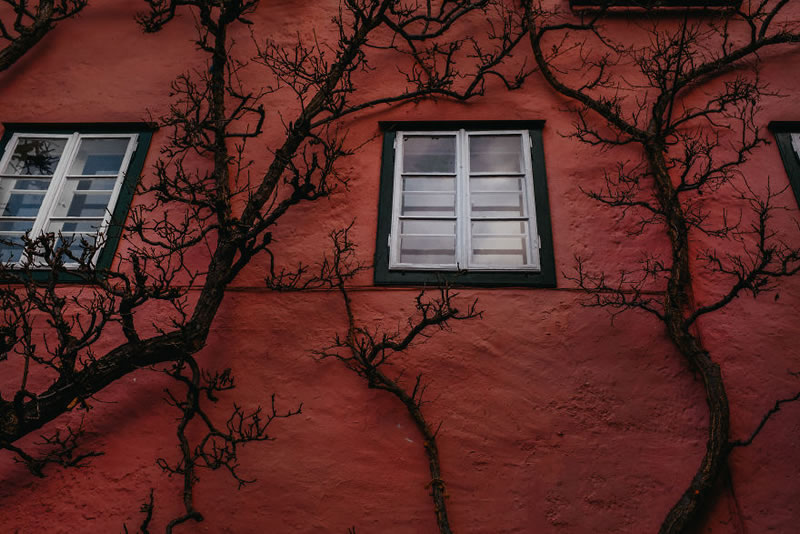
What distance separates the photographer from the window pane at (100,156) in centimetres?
518

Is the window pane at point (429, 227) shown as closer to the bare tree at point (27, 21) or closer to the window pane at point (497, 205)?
the window pane at point (497, 205)

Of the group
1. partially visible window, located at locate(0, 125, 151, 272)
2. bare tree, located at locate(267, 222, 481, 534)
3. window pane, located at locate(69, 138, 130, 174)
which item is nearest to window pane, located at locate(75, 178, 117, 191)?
partially visible window, located at locate(0, 125, 151, 272)

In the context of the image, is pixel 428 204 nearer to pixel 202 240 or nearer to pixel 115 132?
pixel 202 240

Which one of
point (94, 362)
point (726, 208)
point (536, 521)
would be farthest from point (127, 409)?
point (726, 208)

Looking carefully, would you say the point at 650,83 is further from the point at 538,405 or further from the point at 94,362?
the point at 94,362

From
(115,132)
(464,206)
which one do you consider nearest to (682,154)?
(464,206)

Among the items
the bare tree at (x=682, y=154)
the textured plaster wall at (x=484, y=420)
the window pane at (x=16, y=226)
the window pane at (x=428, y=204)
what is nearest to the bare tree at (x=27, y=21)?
the window pane at (x=16, y=226)

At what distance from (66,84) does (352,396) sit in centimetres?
439

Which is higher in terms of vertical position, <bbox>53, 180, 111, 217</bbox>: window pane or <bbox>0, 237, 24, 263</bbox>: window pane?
<bbox>53, 180, 111, 217</bbox>: window pane

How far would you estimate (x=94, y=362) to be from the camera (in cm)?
357

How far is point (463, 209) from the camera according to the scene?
4727 millimetres

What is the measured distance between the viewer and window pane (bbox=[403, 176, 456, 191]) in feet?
16.2

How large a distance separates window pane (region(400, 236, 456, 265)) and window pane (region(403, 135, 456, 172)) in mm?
787

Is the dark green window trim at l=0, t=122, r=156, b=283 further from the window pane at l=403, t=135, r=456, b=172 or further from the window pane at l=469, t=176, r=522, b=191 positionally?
the window pane at l=469, t=176, r=522, b=191
